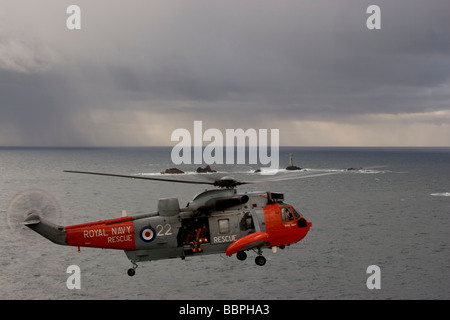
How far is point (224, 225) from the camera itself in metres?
A: 23.8

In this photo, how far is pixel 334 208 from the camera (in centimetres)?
10256

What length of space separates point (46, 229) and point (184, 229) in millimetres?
7324

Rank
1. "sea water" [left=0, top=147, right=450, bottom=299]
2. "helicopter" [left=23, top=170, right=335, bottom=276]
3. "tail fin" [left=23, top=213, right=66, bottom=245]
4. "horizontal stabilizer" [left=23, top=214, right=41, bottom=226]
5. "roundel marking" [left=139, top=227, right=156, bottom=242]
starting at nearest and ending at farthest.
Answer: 1. "horizontal stabilizer" [left=23, top=214, right=41, bottom=226]
2. "tail fin" [left=23, top=213, right=66, bottom=245]
3. "helicopter" [left=23, top=170, right=335, bottom=276]
4. "roundel marking" [left=139, top=227, right=156, bottom=242]
5. "sea water" [left=0, top=147, right=450, bottom=299]

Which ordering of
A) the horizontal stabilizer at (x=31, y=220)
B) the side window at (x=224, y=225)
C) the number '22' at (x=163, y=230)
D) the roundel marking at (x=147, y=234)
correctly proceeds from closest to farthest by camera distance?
the horizontal stabilizer at (x=31, y=220)
the roundel marking at (x=147, y=234)
the number '22' at (x=163, y=230)
the side window at (x=224, y=225)

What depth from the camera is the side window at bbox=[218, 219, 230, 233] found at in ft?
78.1

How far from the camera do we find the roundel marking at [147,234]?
23.5m

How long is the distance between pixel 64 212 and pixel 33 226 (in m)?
81.4

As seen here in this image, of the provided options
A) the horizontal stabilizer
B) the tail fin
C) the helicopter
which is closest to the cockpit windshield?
the helicopter

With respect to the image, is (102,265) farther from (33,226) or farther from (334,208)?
(334,208)

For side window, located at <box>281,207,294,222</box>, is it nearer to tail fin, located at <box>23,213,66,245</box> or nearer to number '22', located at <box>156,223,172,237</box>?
number '22', located at <box>156,223,172,237</box>

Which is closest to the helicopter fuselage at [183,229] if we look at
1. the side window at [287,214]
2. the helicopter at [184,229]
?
the helicopter at [184,229]

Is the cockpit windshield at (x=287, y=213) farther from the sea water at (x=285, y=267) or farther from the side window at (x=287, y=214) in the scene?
the sea water at (x=285, y=267)

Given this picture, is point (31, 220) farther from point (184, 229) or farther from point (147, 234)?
point (184, 229)
